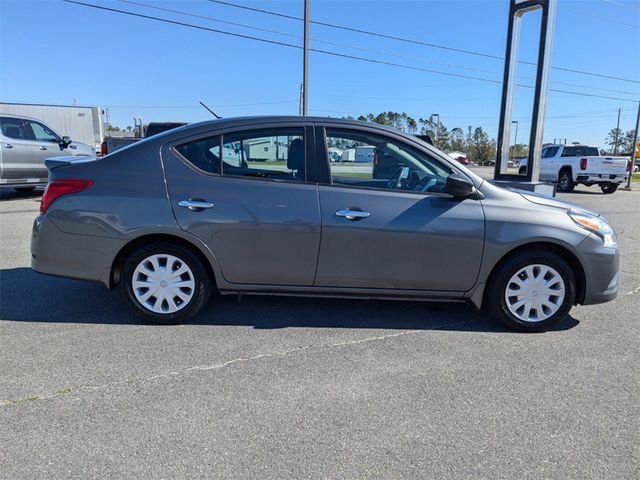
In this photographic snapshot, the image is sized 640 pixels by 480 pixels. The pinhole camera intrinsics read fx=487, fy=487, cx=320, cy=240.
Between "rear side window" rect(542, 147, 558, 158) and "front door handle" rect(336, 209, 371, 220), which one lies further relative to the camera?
"rear side window" rect(542, 147, 558, 158)

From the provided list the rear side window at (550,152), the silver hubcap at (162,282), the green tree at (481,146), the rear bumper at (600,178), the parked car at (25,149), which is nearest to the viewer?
the silver hubcap at (162,282)

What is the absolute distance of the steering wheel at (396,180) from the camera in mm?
4010

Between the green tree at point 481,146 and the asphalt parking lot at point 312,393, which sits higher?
the green tree at point 481,146

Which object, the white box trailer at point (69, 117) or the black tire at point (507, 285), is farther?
the white box trailer at point (69, 117)

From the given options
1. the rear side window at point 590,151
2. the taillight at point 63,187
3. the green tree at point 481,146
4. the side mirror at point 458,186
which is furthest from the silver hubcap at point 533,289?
the green tree at point 481,146

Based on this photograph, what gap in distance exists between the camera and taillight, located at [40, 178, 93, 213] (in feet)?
12.8

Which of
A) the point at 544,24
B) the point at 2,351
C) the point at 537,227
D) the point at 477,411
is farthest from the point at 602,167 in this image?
the point at 2,351

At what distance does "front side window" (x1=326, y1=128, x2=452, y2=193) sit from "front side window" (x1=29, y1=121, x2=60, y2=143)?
10.5 meters

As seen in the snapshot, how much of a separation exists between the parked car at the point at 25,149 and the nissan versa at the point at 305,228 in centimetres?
870

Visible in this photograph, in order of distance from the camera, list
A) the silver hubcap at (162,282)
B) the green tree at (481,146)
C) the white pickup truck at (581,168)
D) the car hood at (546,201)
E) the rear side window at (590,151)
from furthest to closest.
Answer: the green tree at (481,146), the rear side window at (590,151), the white pickup truck at (581,168), the car hood at (546,201), the silver hubcap at (162,282)

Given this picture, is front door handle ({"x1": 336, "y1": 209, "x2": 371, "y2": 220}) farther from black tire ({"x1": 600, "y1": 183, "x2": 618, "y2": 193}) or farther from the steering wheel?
black tire ({"x1": 600, "y1": 183, "x2": 618, "y2": 193})


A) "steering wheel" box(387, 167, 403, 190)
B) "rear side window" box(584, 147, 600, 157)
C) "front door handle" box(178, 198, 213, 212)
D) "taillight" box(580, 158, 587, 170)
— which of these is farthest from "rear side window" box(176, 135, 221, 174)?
"rear side window" box(584, 147, 600, 157)

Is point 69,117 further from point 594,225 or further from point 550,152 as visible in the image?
point 594,225

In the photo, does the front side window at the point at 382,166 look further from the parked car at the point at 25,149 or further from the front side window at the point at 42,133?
the front side window at the point at 42,133
